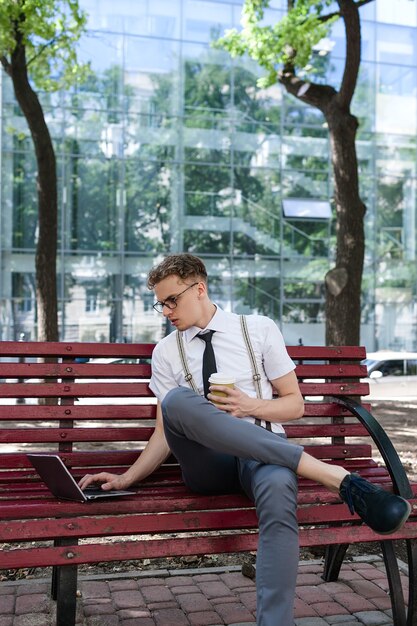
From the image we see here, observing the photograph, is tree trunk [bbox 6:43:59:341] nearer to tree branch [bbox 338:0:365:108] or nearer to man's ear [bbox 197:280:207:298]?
tree branch [bbox 338:0:365:108]

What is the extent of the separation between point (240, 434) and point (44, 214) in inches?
330

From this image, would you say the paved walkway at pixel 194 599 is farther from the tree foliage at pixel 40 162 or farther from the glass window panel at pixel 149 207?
the glass window panel at pixel 149 207

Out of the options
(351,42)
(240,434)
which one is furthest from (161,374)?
(351,42)

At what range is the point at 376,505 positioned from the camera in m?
2.80

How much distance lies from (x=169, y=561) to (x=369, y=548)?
1.18 meters

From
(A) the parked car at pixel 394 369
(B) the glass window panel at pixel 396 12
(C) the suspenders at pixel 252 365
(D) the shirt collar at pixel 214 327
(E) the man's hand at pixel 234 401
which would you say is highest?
(B) the glass window panel at pixel 396 12

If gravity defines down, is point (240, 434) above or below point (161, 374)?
below

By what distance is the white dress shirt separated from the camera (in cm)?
349

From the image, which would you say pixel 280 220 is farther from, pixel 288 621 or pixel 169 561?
pixel 288 621

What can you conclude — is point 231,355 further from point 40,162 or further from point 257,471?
point 40,162

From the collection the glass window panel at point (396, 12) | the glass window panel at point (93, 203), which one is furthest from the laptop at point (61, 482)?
the glass window panel at point (396, 12)

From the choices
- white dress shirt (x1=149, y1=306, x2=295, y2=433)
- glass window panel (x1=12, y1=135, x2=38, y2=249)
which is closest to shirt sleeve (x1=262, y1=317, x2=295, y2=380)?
white dress shirt (x1=149, y1=306, x2=295, y2=433)

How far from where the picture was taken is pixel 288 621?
2686mm

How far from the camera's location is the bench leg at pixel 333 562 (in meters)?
3.91
